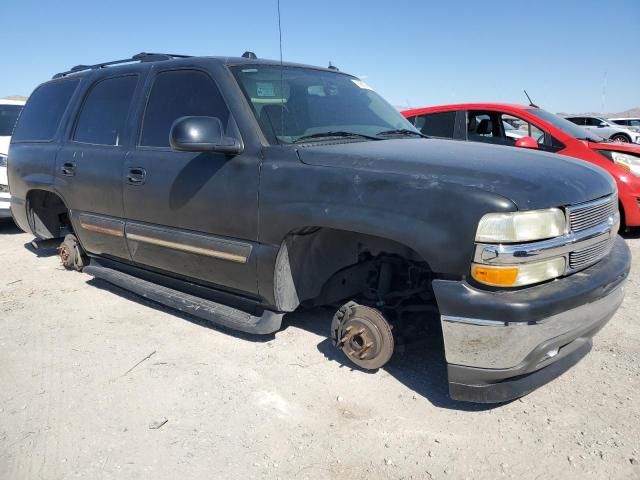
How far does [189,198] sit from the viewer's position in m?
3.35

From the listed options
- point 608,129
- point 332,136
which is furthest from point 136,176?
point 608,129

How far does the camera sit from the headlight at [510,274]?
226 centimetres

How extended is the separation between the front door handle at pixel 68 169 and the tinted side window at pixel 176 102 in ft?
3.12

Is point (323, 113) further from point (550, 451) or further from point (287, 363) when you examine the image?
point (550, 451)

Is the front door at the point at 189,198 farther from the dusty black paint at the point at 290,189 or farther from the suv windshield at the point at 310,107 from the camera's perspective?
the suv windshield at the point at 310,107

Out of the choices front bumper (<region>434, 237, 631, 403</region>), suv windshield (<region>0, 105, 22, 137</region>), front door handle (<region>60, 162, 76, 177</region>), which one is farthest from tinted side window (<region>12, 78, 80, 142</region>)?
front bumper (<region>434, 237, 631, 403</region>)

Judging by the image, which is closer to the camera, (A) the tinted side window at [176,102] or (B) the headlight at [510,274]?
(B) the headlight at [510,274]

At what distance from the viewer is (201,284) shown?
3.63 meters

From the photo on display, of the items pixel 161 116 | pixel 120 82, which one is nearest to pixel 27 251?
pixel 120 82

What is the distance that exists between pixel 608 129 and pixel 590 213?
1949 centimetres

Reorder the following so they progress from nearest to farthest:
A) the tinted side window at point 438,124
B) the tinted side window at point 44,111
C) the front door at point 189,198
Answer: the front door at point 189,198
the tinted side window at point 44,111
the tinted side window at point 438,124

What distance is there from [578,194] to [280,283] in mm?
1690

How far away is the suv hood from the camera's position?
233 cm

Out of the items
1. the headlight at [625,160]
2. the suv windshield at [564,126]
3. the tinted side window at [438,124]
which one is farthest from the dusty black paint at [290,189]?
the suv windshield at [564,126]
